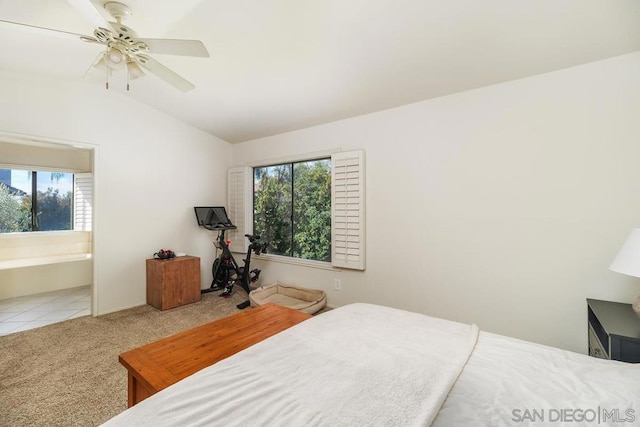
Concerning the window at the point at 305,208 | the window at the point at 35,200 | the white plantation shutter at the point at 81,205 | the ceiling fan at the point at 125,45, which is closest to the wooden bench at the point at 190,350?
the window at the point at 305,208

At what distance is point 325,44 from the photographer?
2137 millimetres

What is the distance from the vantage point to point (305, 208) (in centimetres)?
388

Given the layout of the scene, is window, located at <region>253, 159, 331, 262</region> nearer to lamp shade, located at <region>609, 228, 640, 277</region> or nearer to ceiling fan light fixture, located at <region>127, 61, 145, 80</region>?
ceiling fan light fixture, located at <region>127, 61, 145, 80</region>

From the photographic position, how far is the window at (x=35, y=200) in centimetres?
418

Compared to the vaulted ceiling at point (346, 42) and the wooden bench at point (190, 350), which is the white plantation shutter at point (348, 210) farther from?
the wooden bench at point (190, 350)

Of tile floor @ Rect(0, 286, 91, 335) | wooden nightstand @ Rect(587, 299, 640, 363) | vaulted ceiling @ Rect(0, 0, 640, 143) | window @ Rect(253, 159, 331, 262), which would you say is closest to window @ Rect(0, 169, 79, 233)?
tile floor @ Rect(0, 286, 91, 335)

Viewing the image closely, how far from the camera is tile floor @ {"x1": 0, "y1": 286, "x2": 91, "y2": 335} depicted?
10.1ft

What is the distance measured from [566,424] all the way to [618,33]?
7.56ft

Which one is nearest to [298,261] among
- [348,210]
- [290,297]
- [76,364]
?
[290,297]

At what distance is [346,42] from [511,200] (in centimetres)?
185

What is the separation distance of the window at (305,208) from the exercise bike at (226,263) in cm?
28

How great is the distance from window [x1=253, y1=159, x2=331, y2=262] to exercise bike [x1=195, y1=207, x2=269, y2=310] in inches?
12.6

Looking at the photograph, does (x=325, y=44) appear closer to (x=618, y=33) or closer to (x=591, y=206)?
(x=618, y=33)

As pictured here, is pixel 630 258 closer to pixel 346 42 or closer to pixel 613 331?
pixel 613 331
